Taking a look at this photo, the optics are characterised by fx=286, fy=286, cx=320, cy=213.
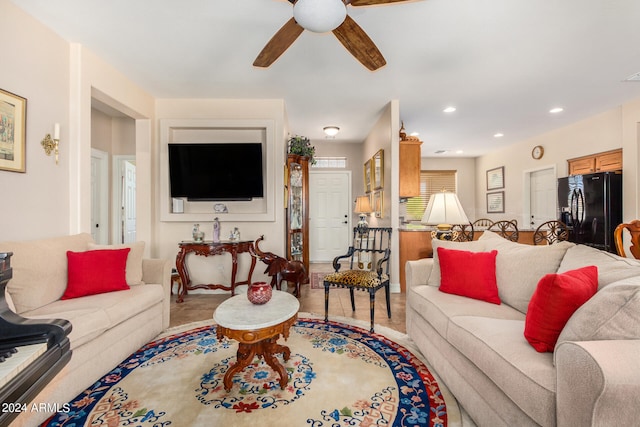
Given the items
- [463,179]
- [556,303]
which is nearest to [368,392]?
[556,303]

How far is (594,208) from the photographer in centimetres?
406

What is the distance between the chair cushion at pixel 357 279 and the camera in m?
2.62

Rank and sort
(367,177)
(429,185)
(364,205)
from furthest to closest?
(429,185), (367,177), (364,205)

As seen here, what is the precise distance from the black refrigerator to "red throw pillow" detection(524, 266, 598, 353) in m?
3.77

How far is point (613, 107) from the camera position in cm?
412

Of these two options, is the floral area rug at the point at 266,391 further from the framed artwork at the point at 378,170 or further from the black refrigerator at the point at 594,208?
the black refrigerator at the point at 594,208

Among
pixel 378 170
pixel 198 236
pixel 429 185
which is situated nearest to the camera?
pixel 198 236

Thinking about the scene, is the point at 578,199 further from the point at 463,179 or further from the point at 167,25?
the point at 167,25

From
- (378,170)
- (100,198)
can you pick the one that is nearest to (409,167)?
(378,170)

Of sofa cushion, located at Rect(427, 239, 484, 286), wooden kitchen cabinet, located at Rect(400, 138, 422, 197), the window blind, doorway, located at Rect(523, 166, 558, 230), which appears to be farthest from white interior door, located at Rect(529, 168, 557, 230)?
sofa cushion, located at Rect(427, 239, 484, 286)

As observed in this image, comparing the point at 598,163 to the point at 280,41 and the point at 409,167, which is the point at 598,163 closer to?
the point at 409,167

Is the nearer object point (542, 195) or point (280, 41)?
point (280, 41)

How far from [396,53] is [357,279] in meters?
2.17

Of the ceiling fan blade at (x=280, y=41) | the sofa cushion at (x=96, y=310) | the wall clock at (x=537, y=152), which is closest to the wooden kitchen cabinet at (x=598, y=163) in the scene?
the wall clock at (x=537, y=152)
